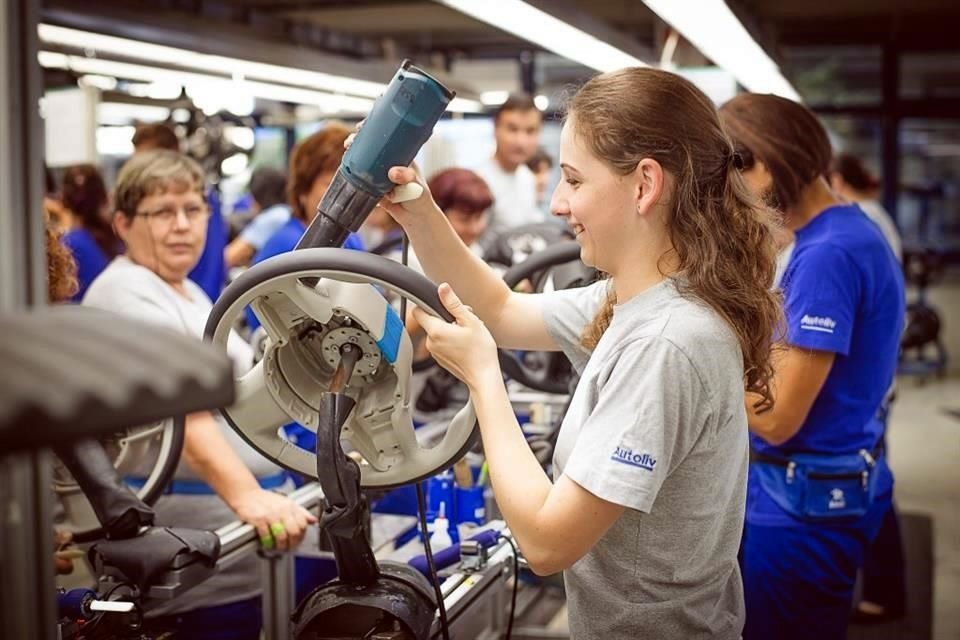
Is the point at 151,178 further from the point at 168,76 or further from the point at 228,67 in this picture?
the point at 168,76

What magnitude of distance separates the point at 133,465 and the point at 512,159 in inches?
136

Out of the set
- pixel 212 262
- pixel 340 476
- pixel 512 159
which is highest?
pixel 512 159

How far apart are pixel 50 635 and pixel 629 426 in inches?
29.2

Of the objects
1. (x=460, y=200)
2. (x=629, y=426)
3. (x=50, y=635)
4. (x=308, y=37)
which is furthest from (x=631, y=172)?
(x=308, y=37)

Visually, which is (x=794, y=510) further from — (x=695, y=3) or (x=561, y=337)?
(x=695, y=3)

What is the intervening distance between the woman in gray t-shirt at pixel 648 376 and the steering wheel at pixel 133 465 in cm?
94

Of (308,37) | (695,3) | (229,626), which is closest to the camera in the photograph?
(229,626)

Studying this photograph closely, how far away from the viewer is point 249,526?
2.25 metres

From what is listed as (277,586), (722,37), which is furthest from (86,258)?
(722,37)

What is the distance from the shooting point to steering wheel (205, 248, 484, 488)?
58.0 inches

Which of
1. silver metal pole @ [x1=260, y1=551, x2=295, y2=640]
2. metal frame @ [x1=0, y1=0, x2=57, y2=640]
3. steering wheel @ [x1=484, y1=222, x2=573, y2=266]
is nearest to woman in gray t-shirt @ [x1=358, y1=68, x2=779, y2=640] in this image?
metal frame @ [x1=0, y1=0, x2=57, y2=640]

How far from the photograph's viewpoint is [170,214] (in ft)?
9.40

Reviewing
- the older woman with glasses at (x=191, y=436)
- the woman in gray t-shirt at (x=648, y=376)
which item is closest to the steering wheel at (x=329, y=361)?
the woman in gray t-shirt at (x=648, y=376)

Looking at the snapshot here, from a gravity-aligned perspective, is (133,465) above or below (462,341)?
below
